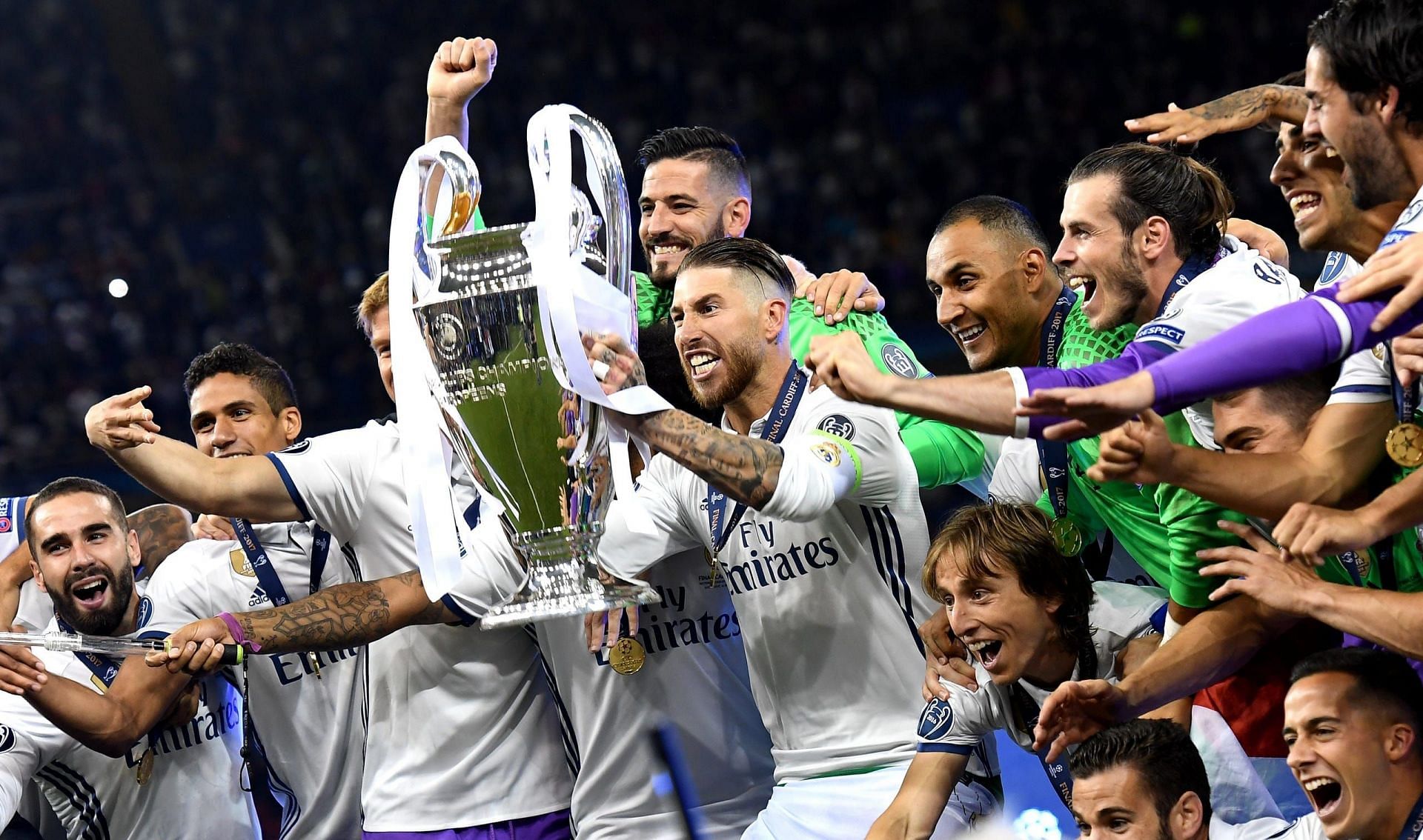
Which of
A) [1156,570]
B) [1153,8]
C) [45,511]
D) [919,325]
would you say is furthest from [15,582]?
[1153,8]

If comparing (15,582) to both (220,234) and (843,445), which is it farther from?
(220,234)

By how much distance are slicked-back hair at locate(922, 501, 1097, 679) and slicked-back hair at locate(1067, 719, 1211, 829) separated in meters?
0.34

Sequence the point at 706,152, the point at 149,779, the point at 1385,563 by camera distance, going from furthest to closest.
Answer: the point at 706,152
the point at 149,779
the point at 1385,563

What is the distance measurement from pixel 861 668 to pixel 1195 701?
30.5 inches

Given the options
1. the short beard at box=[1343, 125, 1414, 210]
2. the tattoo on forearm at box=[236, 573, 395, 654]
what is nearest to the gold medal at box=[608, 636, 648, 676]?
the tattoo on forearm at box=[236, 573, 395, 654]

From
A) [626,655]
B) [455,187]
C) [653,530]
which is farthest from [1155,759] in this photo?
[455,187]

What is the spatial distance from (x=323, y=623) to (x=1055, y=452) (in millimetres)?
1858

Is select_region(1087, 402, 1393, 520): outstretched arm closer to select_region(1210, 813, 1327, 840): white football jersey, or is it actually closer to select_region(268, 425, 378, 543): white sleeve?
select_region(1210, 813, 1327, 840): white football jersey

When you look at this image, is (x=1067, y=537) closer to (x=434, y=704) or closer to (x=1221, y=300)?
(x=1221, y=300)

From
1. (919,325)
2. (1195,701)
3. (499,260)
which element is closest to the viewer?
(499,260)

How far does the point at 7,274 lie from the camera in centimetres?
1398

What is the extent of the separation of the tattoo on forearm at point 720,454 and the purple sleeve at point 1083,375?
557 mm

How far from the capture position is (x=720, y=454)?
287 centimetres

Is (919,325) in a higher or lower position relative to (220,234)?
lower
